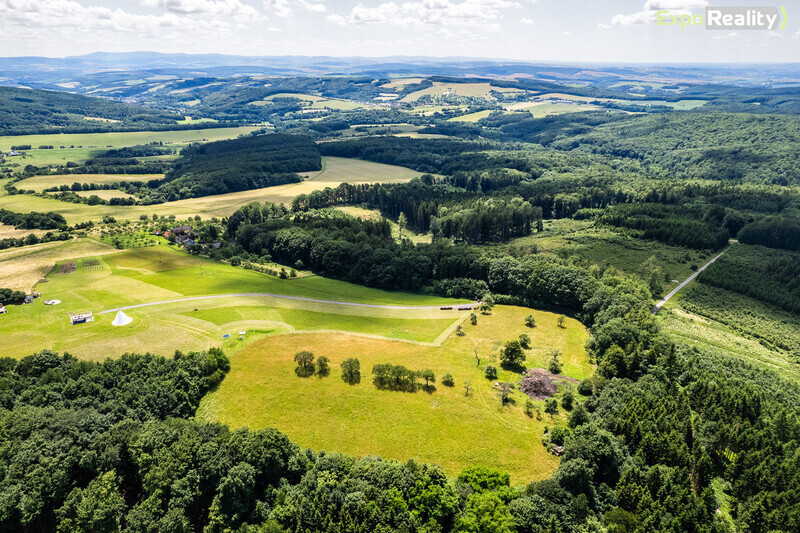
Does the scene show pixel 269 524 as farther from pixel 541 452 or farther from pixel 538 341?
pixel 538 341

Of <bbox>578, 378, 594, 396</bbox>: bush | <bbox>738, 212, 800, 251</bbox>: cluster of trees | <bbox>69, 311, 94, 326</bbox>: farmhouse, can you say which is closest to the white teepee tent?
<bbox>69, 311, 94, 326</bbox>: farmhouse

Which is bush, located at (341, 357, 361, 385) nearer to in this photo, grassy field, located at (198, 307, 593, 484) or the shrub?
grassy field, located at (198, 307, 593, 484)

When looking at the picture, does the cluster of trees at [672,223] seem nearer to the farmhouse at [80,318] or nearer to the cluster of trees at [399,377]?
the cluster of trees at [399,377]

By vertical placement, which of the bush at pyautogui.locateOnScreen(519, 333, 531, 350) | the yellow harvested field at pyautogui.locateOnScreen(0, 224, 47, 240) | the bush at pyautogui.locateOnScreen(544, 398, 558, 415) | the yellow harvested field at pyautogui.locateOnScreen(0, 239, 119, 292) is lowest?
the bush at pyautogui.locateOnScreen(544, 398, 558, 415)

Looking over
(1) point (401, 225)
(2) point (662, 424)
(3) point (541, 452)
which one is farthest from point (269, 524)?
(1) point (401, 225)

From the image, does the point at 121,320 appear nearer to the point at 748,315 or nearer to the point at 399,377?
the point at 399,377

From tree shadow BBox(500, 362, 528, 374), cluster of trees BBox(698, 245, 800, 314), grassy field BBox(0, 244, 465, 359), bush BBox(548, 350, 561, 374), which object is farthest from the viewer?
cluster of trees BBox(698, 245, 800, 314)

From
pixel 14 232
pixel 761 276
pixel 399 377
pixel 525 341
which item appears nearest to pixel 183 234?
pixel 14 232
